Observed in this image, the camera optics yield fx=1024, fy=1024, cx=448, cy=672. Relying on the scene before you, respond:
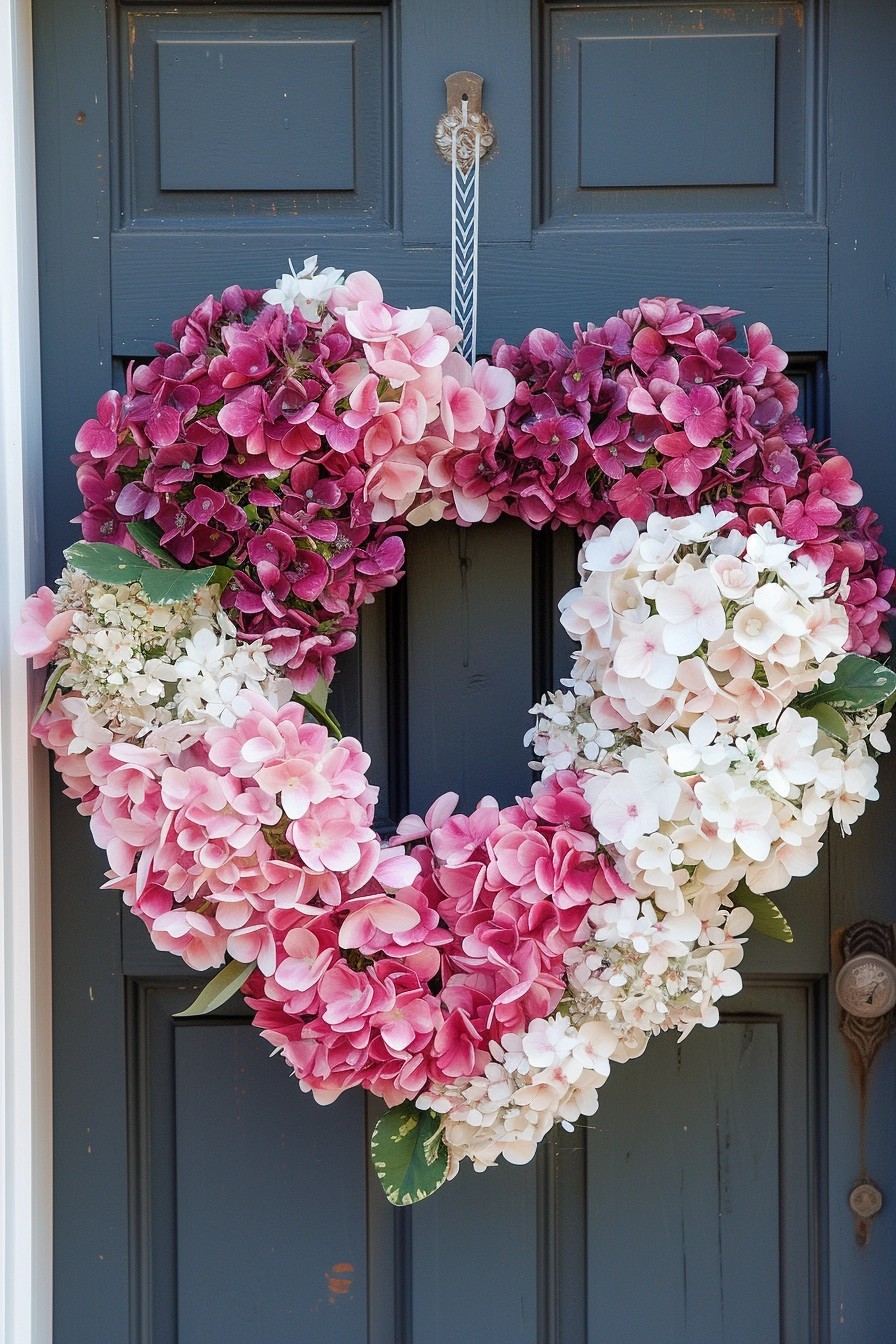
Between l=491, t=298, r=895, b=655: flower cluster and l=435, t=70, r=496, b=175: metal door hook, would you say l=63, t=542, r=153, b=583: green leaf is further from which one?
l=435, t=70, r=496, b=175: metal door hook

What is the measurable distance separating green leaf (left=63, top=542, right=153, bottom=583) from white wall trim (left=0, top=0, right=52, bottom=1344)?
0.16 meters

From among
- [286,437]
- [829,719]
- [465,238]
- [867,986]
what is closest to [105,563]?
[286,437]

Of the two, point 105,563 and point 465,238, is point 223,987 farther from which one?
point 465,238

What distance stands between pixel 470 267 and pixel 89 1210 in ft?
3.53

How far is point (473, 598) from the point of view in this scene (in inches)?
42.9

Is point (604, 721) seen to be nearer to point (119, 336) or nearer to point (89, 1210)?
point (119, 336)

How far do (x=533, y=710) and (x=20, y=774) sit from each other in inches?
20.0

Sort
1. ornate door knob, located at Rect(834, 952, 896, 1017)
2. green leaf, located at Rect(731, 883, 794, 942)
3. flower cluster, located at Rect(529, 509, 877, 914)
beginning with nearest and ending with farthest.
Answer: flower cluster, located at Rect(529, 509, 877, 914) < green leaf, located at Rect(731, 883, 794, 942) < ornate door knob, located at Rect(834, 952, 896, 1017)

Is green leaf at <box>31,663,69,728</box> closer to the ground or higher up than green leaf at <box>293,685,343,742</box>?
higher up

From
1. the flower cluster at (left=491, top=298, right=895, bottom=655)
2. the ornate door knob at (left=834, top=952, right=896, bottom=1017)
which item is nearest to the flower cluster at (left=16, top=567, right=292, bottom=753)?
the flower cluster at (left=491, top=298, right=895, bottom=655)

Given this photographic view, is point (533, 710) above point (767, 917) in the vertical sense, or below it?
above

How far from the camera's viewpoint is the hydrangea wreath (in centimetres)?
87

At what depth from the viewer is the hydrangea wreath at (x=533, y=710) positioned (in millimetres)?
870

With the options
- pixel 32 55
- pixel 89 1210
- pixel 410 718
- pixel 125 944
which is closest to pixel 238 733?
pixel 410 718
